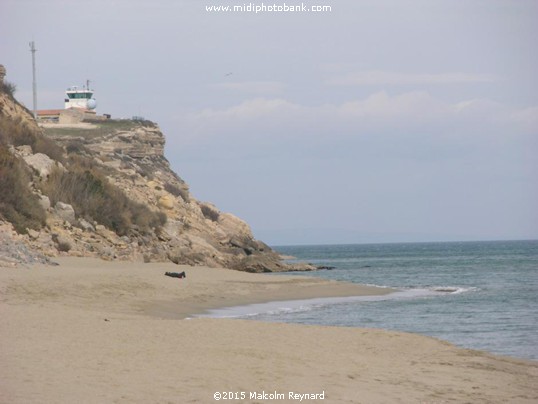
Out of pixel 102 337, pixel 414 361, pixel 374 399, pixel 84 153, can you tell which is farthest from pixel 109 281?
pixel 84 153

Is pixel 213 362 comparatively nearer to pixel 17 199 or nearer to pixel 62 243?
pixel 62 243

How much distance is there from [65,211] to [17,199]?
15.0ft

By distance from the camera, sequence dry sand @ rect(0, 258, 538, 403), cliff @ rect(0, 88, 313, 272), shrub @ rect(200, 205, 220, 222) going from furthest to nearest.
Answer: shrub @ rect(200, 205, 220, 222) < cliff @ rect(0, 88, 313, 272) < dry sand @ rect(0, 258, 538, 403)

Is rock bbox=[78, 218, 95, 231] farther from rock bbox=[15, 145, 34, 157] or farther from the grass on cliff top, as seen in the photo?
the grass on cliff top

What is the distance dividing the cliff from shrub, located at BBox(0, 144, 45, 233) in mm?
43

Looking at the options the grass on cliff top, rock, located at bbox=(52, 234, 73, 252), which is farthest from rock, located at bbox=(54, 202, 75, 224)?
the grass on cliff top

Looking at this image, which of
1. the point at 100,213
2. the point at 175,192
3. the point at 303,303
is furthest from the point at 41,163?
the point at 175,192

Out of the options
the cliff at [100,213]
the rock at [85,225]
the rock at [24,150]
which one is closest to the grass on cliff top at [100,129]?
the cliff at [100,213]

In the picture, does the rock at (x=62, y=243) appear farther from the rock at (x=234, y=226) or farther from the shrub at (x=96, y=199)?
the rock at (x=234, y=226)

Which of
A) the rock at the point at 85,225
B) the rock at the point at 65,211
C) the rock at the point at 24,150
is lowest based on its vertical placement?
the rock at the point at 85,225

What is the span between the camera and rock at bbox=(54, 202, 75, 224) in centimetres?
3912

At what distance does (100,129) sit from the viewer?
254 ft

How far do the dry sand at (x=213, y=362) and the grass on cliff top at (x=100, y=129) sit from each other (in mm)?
53953

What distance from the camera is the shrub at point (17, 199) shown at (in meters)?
33.8
